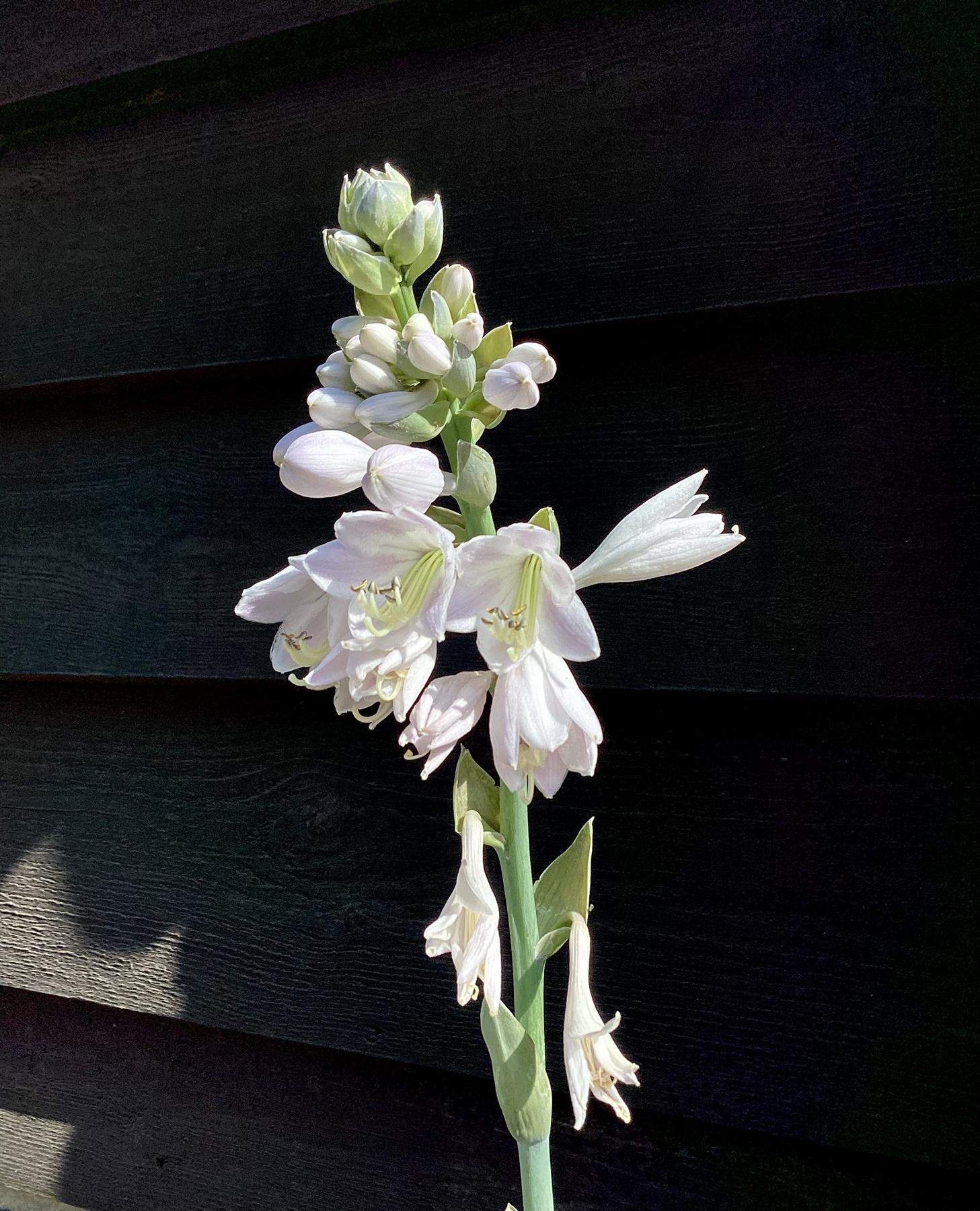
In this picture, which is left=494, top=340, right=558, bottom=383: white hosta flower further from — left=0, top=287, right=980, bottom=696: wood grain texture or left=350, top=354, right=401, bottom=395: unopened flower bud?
left=0, top=287, right=980, bottom=696: wood grain texture

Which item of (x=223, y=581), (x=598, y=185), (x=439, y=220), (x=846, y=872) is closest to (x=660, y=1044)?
(x=846, y=872)

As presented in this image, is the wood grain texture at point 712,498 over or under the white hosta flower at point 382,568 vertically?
over

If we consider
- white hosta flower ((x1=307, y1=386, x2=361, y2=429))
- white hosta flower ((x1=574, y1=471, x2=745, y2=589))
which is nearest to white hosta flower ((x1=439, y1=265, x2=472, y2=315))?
white hosta flower ((x1=307, y1=386, x2=361, y2=429))

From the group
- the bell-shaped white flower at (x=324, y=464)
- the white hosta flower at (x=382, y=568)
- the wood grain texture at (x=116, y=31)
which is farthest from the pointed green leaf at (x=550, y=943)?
the wood grain texture at (x=116, y=31)

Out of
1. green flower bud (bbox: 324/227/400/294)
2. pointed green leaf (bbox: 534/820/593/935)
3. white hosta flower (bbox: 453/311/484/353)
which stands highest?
green flower bud (bbox: 324/227/400/294)

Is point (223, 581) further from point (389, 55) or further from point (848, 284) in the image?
point (848, 284)

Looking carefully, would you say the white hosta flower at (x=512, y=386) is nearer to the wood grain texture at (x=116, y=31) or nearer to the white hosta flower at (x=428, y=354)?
the white hosta flower at (x=428, y=354)
